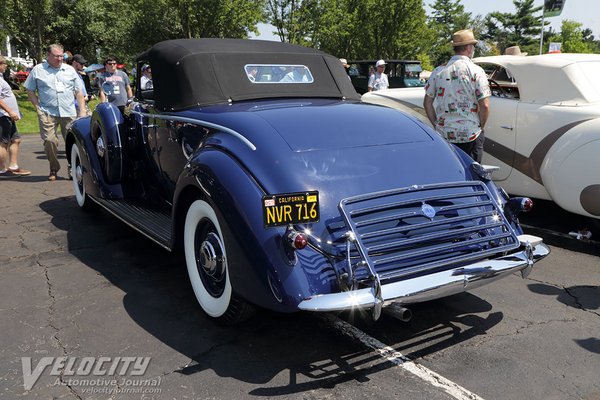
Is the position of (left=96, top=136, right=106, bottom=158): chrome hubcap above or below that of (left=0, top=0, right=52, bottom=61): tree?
below

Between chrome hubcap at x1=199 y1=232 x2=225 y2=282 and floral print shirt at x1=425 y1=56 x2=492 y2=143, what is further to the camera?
floral print shirt at x1=425 y1=56 x2=492 y2=143

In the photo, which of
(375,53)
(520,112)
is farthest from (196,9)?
(520,112)

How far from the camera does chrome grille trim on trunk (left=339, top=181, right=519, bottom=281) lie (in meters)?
2.67

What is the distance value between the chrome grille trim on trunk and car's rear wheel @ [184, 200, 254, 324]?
77cm

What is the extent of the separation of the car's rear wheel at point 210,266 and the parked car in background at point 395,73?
58.2 ft

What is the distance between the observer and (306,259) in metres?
2.59

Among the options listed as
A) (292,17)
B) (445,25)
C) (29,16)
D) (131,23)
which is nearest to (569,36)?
(445,25)

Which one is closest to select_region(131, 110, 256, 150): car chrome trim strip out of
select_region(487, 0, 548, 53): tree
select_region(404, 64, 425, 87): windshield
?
select_region(404, 64, 425, 87): windshield

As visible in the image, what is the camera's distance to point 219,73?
4.04 m

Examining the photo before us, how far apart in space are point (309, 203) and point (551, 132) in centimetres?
317

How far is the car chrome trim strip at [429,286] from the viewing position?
7.79 ft

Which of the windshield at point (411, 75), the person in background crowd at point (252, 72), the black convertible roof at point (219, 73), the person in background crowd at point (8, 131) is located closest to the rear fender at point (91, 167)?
the black convertible roof at point (219, 73)

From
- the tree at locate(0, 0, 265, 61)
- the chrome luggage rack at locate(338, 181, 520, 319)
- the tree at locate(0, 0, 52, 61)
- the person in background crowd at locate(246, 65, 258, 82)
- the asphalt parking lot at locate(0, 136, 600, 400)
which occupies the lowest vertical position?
the asphalt parking lot at locate(0, 136, 600, 400)

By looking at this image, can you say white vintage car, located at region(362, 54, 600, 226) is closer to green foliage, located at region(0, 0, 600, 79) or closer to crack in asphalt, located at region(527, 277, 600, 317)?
crack in asphalt, located at region(527, 277, 600, 317)
